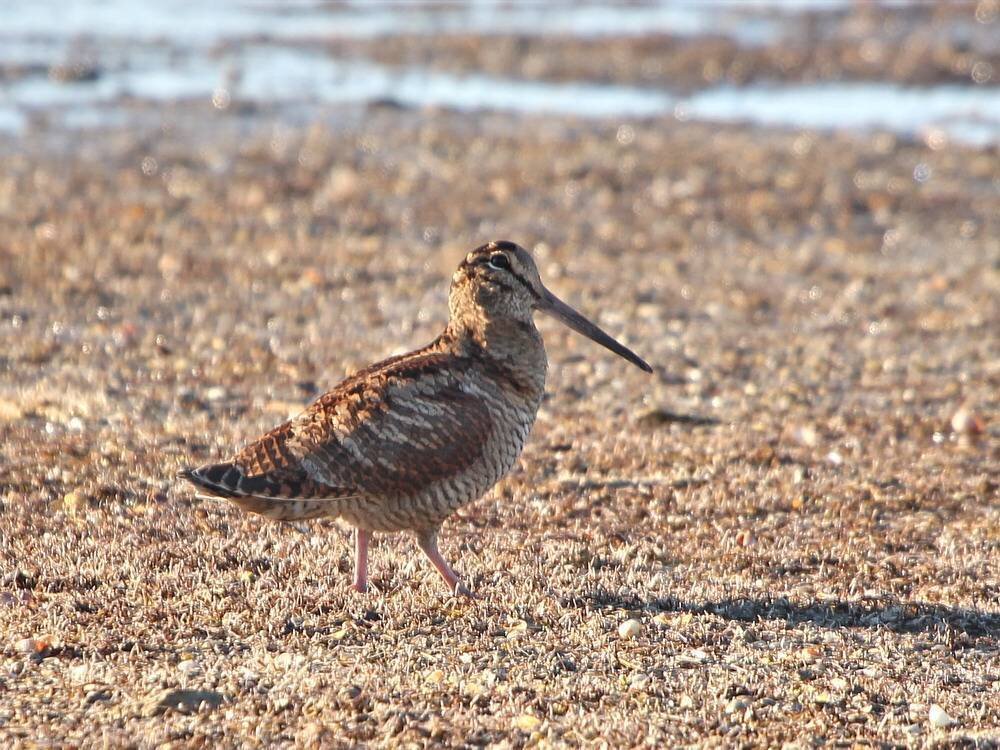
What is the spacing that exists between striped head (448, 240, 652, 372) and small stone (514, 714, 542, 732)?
206cm

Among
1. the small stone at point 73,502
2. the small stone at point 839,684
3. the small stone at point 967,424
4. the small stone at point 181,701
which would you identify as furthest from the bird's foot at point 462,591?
the small stone at point 967,424

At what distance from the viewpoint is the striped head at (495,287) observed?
6844 mm

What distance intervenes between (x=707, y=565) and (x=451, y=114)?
14.6 metres

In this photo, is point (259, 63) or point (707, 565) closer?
point (707, 565)

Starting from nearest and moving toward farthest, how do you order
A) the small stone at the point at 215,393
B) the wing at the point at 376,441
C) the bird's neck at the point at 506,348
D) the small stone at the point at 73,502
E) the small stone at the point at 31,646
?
the small stone at the point at 31,646
the wing at the point at 376,441
the bird's neck at the point at 506,348
the small stone at the point at 73,502
the small stone at the point at 215,393

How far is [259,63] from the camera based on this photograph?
2655 cm

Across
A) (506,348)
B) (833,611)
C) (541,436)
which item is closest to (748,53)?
(541,436)

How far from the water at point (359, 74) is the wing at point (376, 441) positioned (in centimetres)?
1449

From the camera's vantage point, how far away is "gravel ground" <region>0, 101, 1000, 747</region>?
18.6ft

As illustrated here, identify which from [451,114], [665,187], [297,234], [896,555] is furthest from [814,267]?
[451,114]

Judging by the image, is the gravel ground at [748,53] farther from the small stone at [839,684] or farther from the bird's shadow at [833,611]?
the small stone at [839,684]

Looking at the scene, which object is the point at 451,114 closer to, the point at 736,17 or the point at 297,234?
the point at 297,234

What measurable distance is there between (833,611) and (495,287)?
2155mm

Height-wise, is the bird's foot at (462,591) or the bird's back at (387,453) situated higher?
the bird's back at (387,453)
